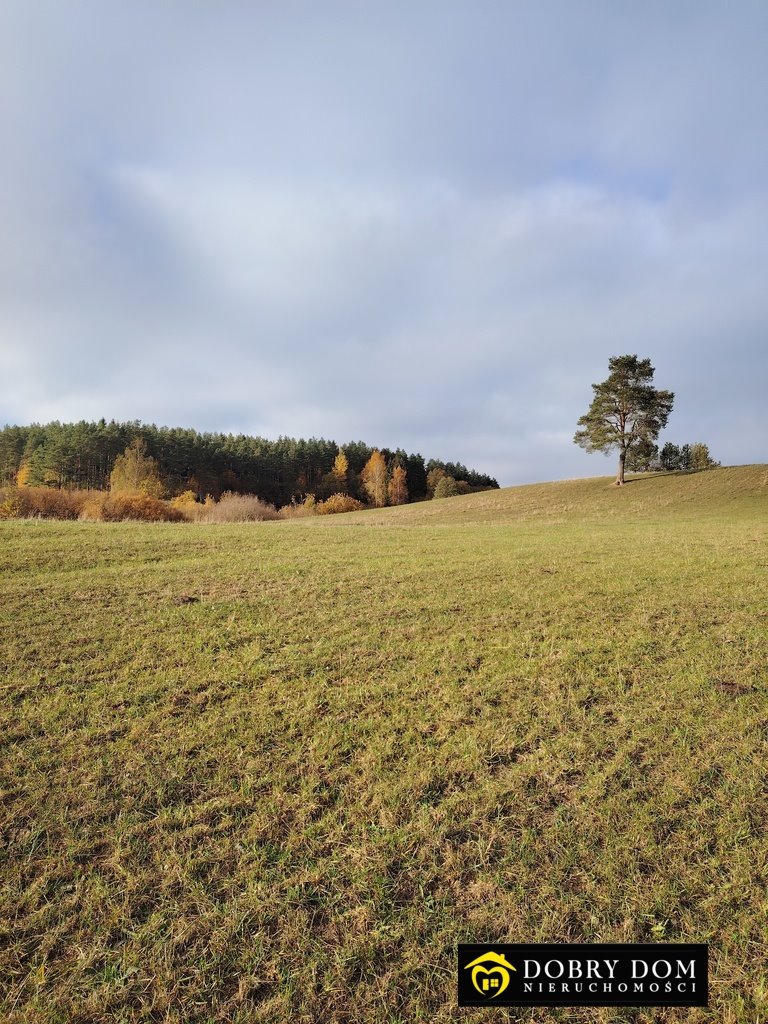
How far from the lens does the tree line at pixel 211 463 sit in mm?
80312

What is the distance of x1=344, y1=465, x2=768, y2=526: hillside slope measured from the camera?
40.0 metres

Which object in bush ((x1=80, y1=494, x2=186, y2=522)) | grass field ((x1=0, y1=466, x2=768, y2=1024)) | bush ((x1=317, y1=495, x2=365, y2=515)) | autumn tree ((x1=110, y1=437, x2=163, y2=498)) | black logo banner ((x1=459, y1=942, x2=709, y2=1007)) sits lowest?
black logo banner ((x1=459, y1=942, x2=709, y2=1007))

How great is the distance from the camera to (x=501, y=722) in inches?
231

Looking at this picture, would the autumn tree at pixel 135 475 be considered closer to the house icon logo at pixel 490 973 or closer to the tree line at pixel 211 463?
the tree line at pixel 211 463

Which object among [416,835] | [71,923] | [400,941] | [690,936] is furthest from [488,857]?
[71,923]

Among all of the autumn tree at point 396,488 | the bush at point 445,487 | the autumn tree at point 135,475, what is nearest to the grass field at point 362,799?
the autumn tree at point 135,475

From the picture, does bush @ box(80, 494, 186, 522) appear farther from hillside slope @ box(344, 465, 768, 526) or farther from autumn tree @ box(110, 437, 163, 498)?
autumn tree @ box(110, 437, 163, 498)

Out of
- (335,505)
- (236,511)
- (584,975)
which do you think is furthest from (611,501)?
(335,505)

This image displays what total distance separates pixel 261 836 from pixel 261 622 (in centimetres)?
540

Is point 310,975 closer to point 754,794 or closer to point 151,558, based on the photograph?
point 754,794

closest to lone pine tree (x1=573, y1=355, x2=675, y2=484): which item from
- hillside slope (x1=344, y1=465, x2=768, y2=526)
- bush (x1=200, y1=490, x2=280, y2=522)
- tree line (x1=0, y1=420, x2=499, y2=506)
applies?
hillside slope (x1=344, y1=465, x2=768, y2=526)

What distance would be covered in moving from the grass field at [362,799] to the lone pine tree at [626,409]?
164 ft

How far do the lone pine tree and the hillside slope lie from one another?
16.6 feet

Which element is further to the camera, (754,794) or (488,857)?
(754,794)
